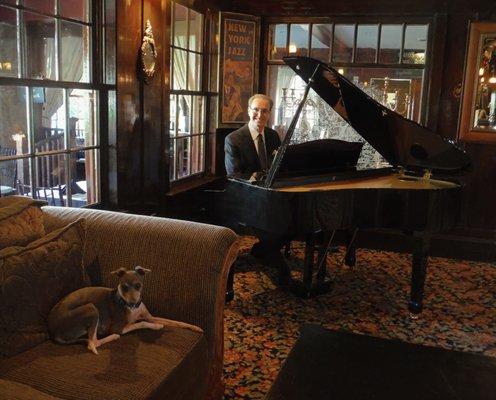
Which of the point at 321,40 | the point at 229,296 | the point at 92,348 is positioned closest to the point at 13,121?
the point at 92,348

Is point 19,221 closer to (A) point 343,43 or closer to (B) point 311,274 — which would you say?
(B) point 311,274

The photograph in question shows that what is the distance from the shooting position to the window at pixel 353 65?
4.75 metres

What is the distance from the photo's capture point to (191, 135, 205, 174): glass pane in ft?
15.5

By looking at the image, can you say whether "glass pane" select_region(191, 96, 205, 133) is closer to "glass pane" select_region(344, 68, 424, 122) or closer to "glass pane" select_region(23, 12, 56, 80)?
"glass pane" select_region(344, 68, 424, 122)

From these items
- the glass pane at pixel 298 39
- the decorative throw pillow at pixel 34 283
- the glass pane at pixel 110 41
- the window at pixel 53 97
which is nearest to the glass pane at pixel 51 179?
the window at pixel 53 97

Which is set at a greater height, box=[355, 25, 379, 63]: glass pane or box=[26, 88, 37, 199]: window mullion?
box=[355, 25, 379, 63]: glass pane

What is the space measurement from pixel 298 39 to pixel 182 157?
1.64 m

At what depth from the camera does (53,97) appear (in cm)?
290

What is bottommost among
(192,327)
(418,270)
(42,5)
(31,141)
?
(418,270)

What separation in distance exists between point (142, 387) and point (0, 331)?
0.48 m

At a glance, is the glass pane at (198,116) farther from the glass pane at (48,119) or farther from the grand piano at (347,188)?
the glass pane at (48,119)

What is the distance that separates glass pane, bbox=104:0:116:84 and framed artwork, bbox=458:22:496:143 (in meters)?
3.04

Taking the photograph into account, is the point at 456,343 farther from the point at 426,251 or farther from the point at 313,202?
the point at 313,202

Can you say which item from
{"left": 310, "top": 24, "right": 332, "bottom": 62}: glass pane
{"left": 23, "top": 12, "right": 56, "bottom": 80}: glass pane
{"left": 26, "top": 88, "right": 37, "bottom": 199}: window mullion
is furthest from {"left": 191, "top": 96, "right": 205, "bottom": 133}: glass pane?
{"left": 26, "top": 88, "right": 37, "bottom": 199}: window mullion
